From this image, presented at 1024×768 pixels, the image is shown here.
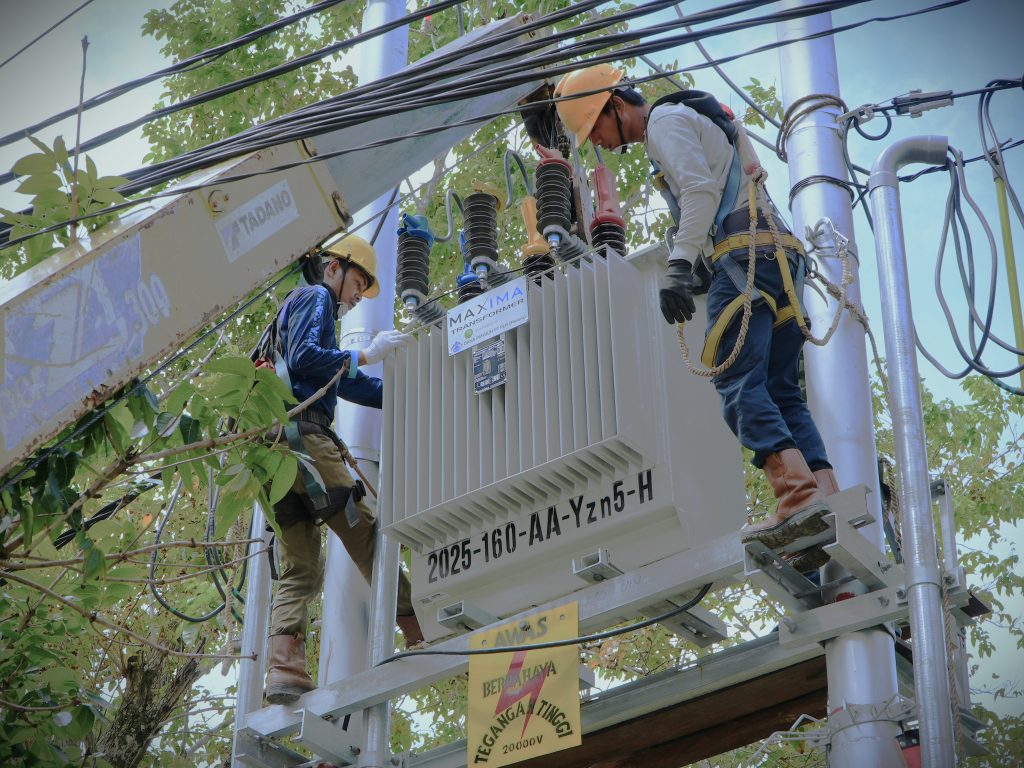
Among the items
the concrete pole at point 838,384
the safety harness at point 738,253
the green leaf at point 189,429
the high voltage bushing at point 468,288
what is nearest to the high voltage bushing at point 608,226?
the safety harness at point 738,253

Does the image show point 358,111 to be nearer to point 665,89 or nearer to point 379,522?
point 379,522

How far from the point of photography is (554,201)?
598cm

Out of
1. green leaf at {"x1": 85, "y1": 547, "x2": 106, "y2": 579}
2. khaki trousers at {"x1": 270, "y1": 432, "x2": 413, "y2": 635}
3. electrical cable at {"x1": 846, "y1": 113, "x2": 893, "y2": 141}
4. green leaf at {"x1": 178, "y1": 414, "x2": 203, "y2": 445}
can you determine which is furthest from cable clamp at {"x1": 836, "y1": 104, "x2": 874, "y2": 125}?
green leaf at {"x1": 85, "y1": 547, "x2": 106, "y2": 579}

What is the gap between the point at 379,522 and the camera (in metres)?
6.01

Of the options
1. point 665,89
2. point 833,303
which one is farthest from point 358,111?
point 665,89

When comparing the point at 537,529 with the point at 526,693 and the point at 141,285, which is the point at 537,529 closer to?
the point at 526,693

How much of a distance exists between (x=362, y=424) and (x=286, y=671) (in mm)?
1206

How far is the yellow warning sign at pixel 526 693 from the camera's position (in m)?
4.93

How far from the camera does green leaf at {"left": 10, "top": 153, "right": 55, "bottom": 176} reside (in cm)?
401

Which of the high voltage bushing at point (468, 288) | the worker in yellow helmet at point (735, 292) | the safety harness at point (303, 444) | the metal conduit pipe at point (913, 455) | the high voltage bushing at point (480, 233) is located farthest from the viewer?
the high voltage bushing at point (480, 233)

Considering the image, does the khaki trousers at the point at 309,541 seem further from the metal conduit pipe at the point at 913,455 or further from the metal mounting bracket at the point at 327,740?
the metal conduit pipe at the point at 913,455

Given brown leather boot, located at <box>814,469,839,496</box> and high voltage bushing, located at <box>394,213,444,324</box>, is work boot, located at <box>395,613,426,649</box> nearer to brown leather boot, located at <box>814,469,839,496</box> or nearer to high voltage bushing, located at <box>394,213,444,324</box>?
high voltage bushing, located at <box>394,213,444,324</box>

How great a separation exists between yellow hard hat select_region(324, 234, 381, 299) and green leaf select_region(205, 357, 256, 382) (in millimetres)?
2543

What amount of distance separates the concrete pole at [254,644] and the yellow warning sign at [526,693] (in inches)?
44.1
